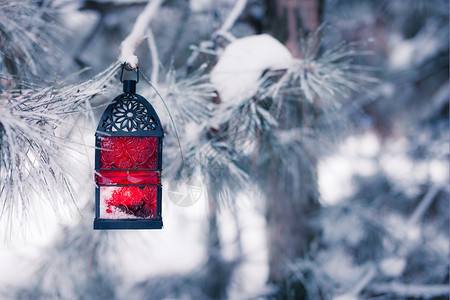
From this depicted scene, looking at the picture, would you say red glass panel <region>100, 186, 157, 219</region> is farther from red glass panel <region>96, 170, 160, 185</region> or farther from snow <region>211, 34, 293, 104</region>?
snow <region>211, 34, 293, 104</region>

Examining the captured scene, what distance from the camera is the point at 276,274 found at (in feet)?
5.72

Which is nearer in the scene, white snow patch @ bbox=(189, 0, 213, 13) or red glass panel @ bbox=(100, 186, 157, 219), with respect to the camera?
red glass panel @ bbox=(100, 186, 157, 219)

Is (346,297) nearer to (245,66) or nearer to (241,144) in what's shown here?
(241,144)

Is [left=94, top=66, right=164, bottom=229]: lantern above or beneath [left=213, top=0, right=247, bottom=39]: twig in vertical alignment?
beneath

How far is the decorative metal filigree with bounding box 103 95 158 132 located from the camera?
724mm

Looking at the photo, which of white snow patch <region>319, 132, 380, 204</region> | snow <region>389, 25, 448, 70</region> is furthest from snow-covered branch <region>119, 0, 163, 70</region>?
snow <region>389, 25, 448, 70</region>

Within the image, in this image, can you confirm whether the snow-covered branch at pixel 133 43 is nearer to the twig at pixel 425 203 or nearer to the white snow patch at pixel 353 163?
the white snow patch at pixel 353 163

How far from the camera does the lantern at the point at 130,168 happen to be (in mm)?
738

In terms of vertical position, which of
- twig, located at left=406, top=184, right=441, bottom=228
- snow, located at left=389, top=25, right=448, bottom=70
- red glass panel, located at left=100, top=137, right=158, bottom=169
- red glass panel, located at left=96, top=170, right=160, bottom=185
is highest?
snow, located at left=389, top=25, right=448, bottom=70

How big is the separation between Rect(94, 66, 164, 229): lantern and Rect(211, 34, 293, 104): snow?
9.3 inches

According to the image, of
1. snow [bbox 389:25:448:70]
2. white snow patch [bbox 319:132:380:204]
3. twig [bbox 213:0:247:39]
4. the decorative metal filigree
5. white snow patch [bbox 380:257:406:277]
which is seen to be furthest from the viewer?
snow [bbox 389:25:448:70]

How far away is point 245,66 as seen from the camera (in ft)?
3.03

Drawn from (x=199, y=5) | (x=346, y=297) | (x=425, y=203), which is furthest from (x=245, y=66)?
(x=425, y=203)

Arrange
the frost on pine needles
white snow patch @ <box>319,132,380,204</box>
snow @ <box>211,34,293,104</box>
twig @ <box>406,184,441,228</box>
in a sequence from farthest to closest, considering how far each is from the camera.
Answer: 1. white snow patch @ <box>319,132,380,204</box>
2. twig @ <box>406,184,441,228</box>
3. snow @ <box>211,34,293,104</box>
4. the frost on pine needles
